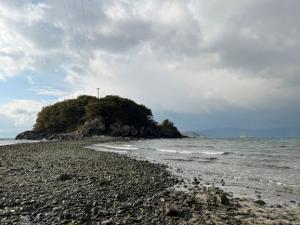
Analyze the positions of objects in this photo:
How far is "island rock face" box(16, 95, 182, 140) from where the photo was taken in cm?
13862

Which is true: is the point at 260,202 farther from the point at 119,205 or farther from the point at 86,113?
the point at 86,113

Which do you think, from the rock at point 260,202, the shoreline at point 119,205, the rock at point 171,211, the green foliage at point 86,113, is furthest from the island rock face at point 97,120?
the rock at point 171,211

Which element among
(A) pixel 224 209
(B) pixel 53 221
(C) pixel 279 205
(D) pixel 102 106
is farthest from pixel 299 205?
(D) pixel 102 106

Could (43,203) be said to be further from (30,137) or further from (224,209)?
(30,137)

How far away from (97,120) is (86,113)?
1210 centimetres

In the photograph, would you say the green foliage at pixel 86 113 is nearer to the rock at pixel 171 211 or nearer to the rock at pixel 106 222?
the rock at pixel 171 211

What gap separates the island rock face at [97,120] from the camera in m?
139

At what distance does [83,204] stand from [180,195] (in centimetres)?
463

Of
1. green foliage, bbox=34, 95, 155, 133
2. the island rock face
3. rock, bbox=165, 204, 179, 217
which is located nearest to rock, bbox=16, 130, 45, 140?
the island rock face

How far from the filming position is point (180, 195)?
51.4ft

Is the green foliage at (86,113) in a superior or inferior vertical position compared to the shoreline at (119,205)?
superior

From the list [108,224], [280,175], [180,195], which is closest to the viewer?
[108,224]

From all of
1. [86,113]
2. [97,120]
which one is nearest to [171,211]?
[97,120]

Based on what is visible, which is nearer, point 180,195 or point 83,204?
point 83,204
